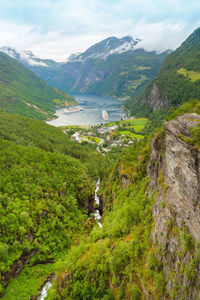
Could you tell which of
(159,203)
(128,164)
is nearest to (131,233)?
(159,203)

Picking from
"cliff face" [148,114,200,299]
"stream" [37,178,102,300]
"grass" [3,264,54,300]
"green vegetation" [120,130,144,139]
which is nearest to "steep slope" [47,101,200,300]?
"cliff face" [148,114,200,299]

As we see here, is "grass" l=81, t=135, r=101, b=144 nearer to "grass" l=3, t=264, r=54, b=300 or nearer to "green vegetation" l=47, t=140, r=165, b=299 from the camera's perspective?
"green vegetation" l=47, t=140, r=165, b=299

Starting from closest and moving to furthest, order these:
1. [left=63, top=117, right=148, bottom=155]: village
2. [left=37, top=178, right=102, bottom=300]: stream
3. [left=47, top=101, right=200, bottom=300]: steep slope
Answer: [left=47, top=101, right=200, bottom=300]: steep slope → [left=37, top=178, right=102, bottom=300]: stream → [left=63, top=117, right=148, bottom=155]: village

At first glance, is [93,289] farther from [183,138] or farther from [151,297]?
[183,138]

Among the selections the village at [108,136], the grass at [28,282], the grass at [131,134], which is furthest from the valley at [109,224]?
the grass at [131,134]

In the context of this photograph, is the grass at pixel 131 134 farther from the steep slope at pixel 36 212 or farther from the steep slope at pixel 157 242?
the steep slope at pixel 157 242

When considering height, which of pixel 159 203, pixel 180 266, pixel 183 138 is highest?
pixel 183 138

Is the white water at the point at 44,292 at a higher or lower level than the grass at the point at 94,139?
lower

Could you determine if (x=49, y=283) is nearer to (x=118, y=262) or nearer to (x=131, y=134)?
(x=118, y=262)

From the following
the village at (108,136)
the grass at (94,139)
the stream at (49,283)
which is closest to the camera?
the stream at (49,283)
